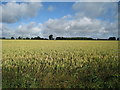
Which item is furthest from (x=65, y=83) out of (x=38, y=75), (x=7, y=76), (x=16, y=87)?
(x=7, y=76)

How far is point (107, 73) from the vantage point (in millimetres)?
5211

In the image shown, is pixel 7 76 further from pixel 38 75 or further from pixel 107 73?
pixel 107 73

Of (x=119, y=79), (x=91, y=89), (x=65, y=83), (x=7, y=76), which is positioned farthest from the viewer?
(x=7, y=76)

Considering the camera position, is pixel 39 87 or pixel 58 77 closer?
pixel 39 87

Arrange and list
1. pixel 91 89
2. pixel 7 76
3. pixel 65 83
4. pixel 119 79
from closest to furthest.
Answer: pixel 91 89
pixel 65 83
pixel 119 79
pixel 7 76

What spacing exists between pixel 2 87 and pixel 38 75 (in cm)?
146

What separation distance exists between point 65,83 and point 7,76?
8.30 feet

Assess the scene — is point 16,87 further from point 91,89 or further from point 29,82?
point 91,89

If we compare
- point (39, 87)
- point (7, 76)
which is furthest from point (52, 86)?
point (7, 76)

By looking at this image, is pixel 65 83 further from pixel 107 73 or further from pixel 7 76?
pixel 7 76

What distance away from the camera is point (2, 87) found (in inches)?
162

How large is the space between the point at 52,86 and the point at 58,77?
2.17 feet

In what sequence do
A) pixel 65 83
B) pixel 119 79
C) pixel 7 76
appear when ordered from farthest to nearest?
pixel 7 76
pixel 119 79
pixel 65 83

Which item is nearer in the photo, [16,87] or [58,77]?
[16,87]
